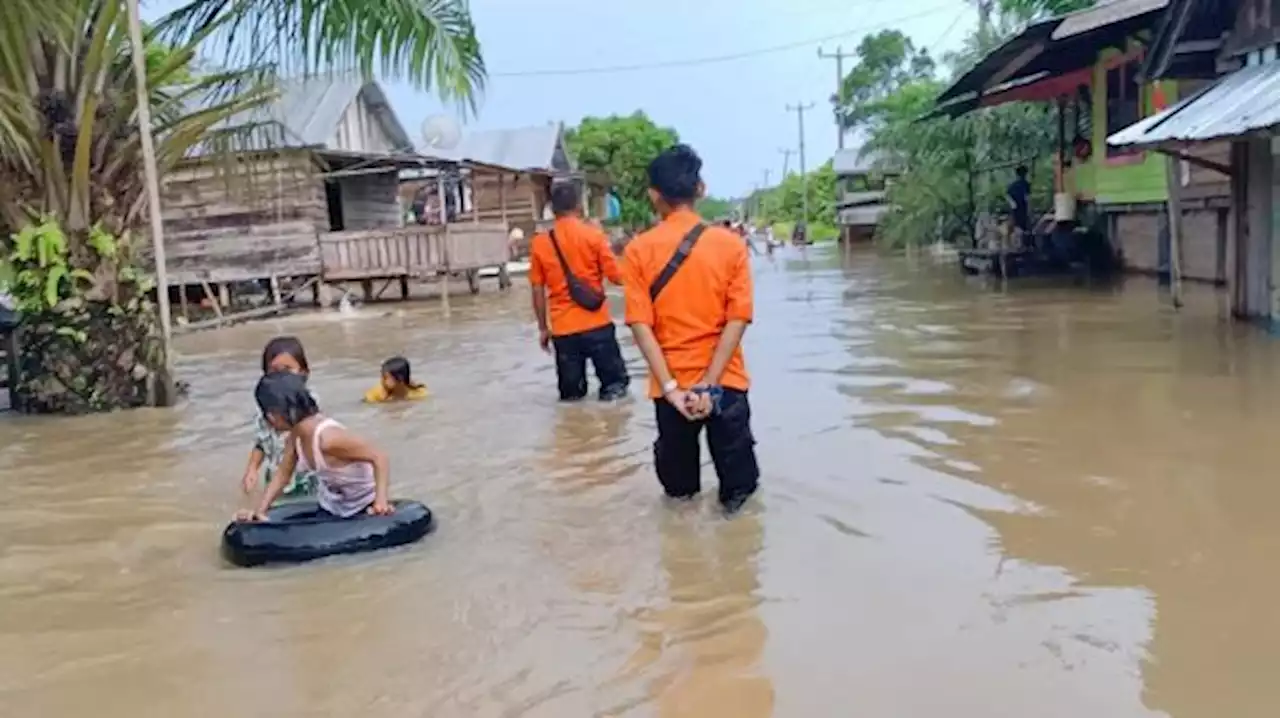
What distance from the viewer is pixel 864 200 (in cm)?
4522

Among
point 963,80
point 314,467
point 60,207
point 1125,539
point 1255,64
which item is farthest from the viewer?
point 963,80

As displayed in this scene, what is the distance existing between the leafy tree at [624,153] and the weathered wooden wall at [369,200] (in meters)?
18.0

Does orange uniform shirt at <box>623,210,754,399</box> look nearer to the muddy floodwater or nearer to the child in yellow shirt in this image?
the muddy floodwater

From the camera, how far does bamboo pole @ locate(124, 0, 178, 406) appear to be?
9820 mm

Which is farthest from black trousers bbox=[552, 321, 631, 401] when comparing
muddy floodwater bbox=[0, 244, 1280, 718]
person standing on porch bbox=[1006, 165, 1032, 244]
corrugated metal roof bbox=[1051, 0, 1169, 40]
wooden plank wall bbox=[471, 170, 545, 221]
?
wooden plank wall bbox=[471, 170, 545, 221]

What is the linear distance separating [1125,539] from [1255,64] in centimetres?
781

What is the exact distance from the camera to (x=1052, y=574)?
4.81 m

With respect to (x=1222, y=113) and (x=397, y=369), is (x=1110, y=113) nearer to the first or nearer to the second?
(x=1222, y=113)

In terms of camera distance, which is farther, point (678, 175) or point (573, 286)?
point (573, 286)

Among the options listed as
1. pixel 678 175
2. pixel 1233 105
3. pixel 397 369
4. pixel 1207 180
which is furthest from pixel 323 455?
pixel 1207 180

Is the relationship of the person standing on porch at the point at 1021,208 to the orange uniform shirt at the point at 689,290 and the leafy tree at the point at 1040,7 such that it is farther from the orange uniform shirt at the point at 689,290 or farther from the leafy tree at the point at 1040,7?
the orange uniform shirt at the point at 689,290

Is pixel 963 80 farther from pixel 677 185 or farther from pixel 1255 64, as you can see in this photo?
pixel 677 185

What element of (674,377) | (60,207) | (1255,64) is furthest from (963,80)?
(674,377)

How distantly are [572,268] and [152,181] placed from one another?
387cm
